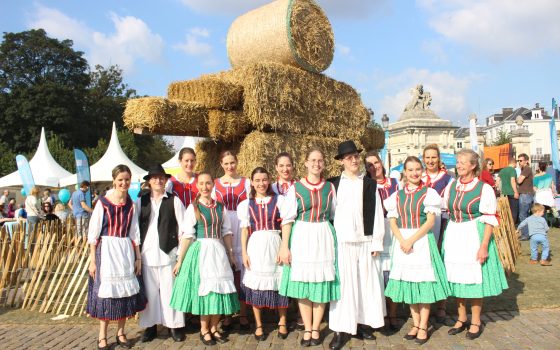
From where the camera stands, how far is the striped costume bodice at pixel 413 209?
14.3 ft

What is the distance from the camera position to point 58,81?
3859cm

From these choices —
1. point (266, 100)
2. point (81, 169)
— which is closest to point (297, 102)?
point (266, 100)

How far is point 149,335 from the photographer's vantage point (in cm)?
459

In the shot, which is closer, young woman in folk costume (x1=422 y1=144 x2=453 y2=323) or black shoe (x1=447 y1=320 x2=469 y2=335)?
black shoe (x1=447 y1=320 x2=469 y2=335)

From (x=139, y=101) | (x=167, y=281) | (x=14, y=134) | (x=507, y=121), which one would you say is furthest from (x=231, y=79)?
(x=507, y=121)

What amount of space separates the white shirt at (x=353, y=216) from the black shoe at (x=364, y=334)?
828 millimetres

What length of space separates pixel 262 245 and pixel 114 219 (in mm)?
1411

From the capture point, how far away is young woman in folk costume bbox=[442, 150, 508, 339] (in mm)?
4301

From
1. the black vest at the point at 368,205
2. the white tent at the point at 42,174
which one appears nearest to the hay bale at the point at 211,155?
the black vest at the point at 368,205

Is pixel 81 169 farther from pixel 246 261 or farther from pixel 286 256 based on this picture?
pixel 286 256

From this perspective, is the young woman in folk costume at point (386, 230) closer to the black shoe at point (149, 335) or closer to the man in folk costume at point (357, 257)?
the man in folk costume at point (357, 257)

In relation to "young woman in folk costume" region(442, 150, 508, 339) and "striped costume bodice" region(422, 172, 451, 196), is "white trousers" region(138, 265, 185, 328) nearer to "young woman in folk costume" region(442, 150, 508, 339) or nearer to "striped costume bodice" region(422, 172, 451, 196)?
"young woman in folk costume" region(442, 150, 508, 339)

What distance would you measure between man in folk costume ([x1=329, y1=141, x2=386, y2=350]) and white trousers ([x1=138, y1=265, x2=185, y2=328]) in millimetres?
1545

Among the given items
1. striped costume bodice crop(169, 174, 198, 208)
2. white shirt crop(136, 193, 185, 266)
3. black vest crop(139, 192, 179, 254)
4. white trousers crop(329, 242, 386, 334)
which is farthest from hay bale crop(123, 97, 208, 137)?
white trousers crop(329, 242, 386, 334)
